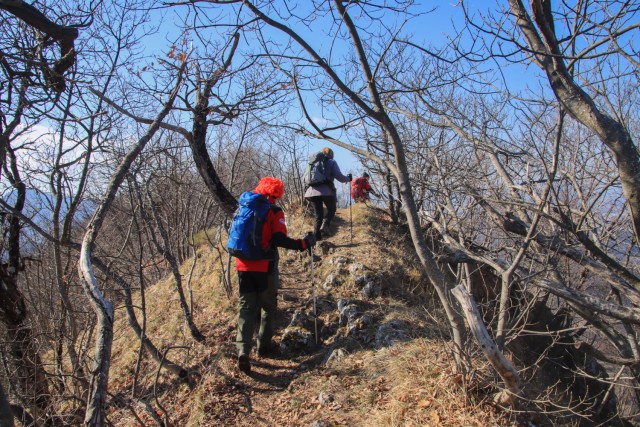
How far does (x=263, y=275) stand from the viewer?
5230 mm

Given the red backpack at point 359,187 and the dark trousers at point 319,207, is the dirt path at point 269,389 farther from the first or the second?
the red backpack at point 359,187

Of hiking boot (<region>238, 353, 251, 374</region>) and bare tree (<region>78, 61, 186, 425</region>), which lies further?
hiking boot (<region>238, 353, 251, 374</region>)

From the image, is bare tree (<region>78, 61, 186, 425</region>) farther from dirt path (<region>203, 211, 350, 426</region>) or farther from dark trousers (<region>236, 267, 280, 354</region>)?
dirt path (<region>203, 211, 350, 426</region>)

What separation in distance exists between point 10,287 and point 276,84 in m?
4.77

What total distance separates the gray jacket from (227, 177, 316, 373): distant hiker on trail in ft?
8.60

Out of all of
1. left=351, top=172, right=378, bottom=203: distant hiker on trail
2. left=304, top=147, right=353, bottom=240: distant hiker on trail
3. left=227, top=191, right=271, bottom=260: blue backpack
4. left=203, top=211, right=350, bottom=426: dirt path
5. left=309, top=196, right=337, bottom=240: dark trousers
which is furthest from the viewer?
left=351, top=172, right=378, bottom=203: distant hiker on trail

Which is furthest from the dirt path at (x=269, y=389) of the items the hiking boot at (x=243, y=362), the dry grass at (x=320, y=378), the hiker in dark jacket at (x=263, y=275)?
the hiker in dark jacket at (x=263, y=275)

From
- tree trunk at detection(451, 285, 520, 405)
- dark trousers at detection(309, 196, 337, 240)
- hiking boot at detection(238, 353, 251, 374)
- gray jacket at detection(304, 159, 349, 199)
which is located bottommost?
hiking boot at detection(238, 353, 251, 374)

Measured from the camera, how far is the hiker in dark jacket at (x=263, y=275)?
16.8 ft

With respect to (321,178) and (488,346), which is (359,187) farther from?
(488,346)

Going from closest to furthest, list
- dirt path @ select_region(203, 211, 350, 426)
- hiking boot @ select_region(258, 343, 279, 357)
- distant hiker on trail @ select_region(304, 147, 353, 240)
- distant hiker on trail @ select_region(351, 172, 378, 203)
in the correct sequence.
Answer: dirt path @ select_region(203, 211, 350, 426) < hiking boot @ select_region(258, 343, 279, 357) < distant hiker on trail @ select_region(304, 147, 353, 240) < distant hiker on trail @ select_region(351, 172, 378, 203)

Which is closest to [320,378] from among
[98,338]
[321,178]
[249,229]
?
[249,229]

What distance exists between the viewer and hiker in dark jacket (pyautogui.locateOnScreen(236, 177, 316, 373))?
512cm

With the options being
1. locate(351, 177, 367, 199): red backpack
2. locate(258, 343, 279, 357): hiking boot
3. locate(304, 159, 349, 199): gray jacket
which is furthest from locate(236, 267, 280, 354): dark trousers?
locate(351, 177, 367, 199): red backpack
